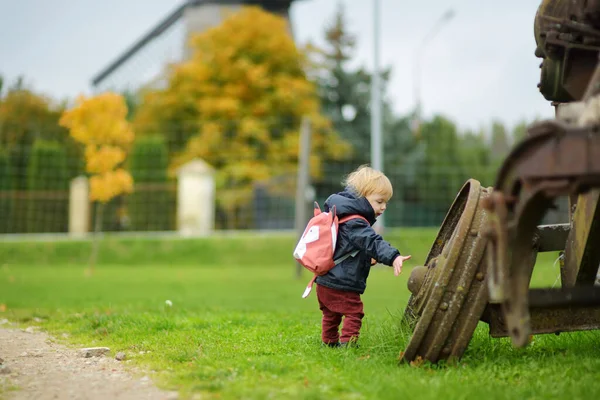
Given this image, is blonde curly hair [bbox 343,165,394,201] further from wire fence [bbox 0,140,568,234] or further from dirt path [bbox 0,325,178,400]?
wire fence [bbox 0,140,568,234]

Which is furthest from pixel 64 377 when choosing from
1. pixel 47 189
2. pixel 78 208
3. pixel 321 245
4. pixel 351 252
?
pixel 47 189

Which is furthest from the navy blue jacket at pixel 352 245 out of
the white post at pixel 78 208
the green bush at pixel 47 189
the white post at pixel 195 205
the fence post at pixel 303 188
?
the white post at pixel 78 208

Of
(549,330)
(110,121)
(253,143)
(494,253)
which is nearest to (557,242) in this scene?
(549,330)

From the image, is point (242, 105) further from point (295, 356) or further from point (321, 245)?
point (295, 356)

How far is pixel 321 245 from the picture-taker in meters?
4.72

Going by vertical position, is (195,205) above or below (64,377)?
above

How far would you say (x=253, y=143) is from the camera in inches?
1357

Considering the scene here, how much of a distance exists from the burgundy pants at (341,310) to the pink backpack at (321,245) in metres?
0.15

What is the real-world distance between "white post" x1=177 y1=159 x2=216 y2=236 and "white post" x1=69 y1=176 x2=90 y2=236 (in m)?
4.19

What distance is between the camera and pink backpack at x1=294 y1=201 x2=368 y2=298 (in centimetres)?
470

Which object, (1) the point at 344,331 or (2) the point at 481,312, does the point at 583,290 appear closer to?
(2) the point at 481,312

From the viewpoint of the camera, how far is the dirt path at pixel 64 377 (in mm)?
3537

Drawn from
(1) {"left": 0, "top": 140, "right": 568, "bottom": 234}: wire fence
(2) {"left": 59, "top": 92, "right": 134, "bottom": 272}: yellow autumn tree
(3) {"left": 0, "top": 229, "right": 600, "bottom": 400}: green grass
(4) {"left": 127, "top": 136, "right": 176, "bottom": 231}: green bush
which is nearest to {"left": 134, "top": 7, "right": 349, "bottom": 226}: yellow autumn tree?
(1) {"left": 0, "top": 140, "right": 568, "bottom": 234}: wire fence

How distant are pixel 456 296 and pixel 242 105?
33.6 meters
